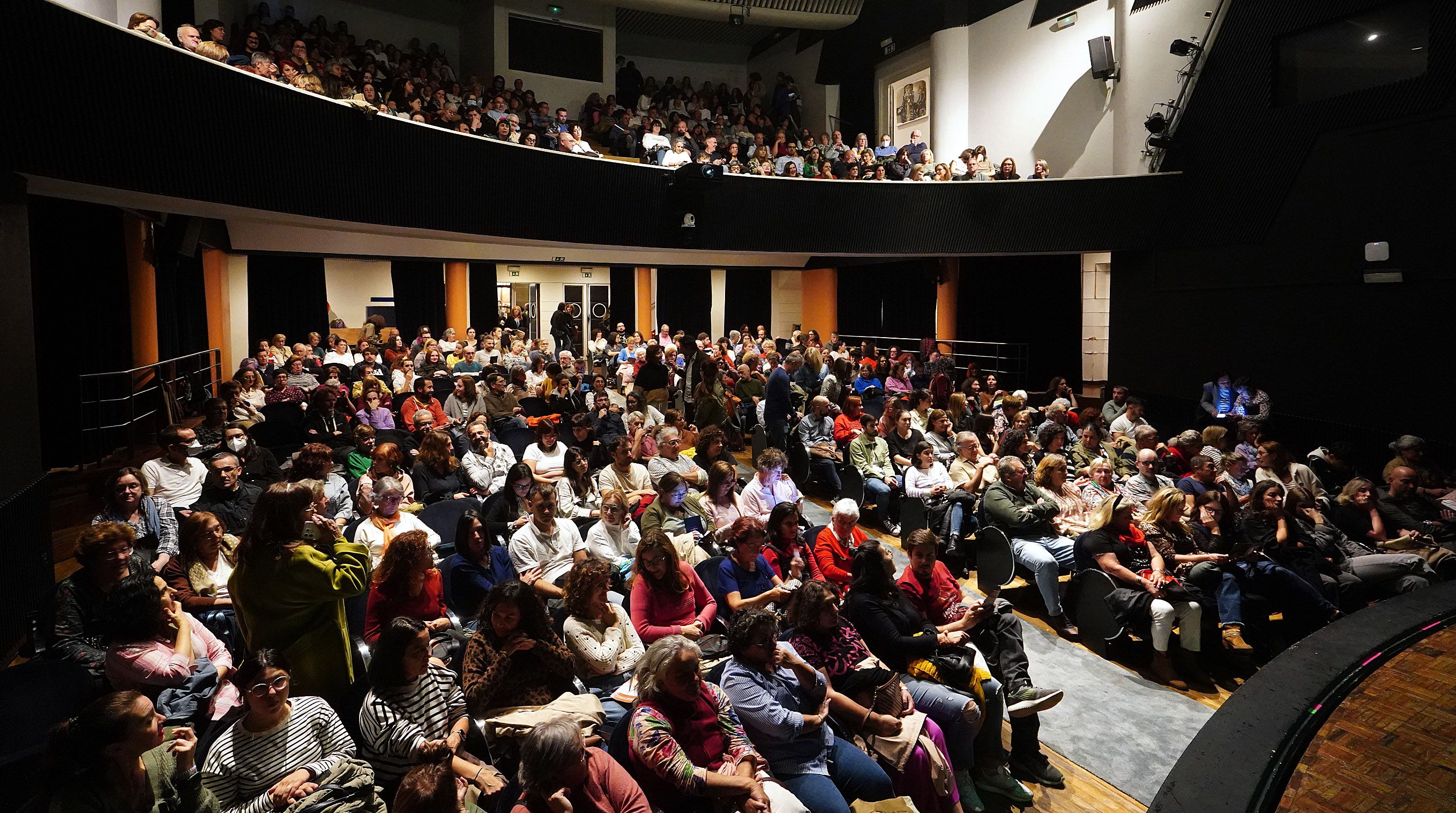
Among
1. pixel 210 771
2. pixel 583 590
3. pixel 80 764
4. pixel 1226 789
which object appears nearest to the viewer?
pixel 80 764

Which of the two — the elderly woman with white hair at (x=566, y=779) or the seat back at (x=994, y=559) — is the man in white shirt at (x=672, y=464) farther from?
the elderly woman with white hair at (x=566, y=779)

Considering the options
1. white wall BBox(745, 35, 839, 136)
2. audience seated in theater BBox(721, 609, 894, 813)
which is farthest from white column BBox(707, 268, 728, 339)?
audience seated in theater BBox(721, 609, 894, 813)

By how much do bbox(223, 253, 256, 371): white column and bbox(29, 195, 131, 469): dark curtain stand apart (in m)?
3.76

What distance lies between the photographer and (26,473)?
456 centimetres

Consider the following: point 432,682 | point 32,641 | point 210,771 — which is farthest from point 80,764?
point 32,641

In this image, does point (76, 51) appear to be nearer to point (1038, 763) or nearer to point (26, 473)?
point (26, 473)

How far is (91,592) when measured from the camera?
3.01 metres

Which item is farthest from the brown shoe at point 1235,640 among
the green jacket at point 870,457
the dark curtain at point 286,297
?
the dark curtain at point 286,297

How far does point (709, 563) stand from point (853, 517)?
0.89 meters

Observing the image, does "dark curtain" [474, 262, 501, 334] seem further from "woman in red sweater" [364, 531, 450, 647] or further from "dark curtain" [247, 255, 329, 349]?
"woman in red sweater" [364, 531, 450, 647]

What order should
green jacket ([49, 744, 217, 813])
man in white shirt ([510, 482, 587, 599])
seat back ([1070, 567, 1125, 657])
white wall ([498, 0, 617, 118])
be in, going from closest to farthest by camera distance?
green jacket ([49, 744, 217, 813]) < man in white shirt ([510, 482, 587, 599]) < seat back ([1070, 567, 1125, 657]) < white wall ([498, 0, 617, 118])

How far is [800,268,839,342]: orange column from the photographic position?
1645cm

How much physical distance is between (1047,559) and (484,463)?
3769 millimetres

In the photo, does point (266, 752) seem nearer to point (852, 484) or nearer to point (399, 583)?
point (399, 583)
